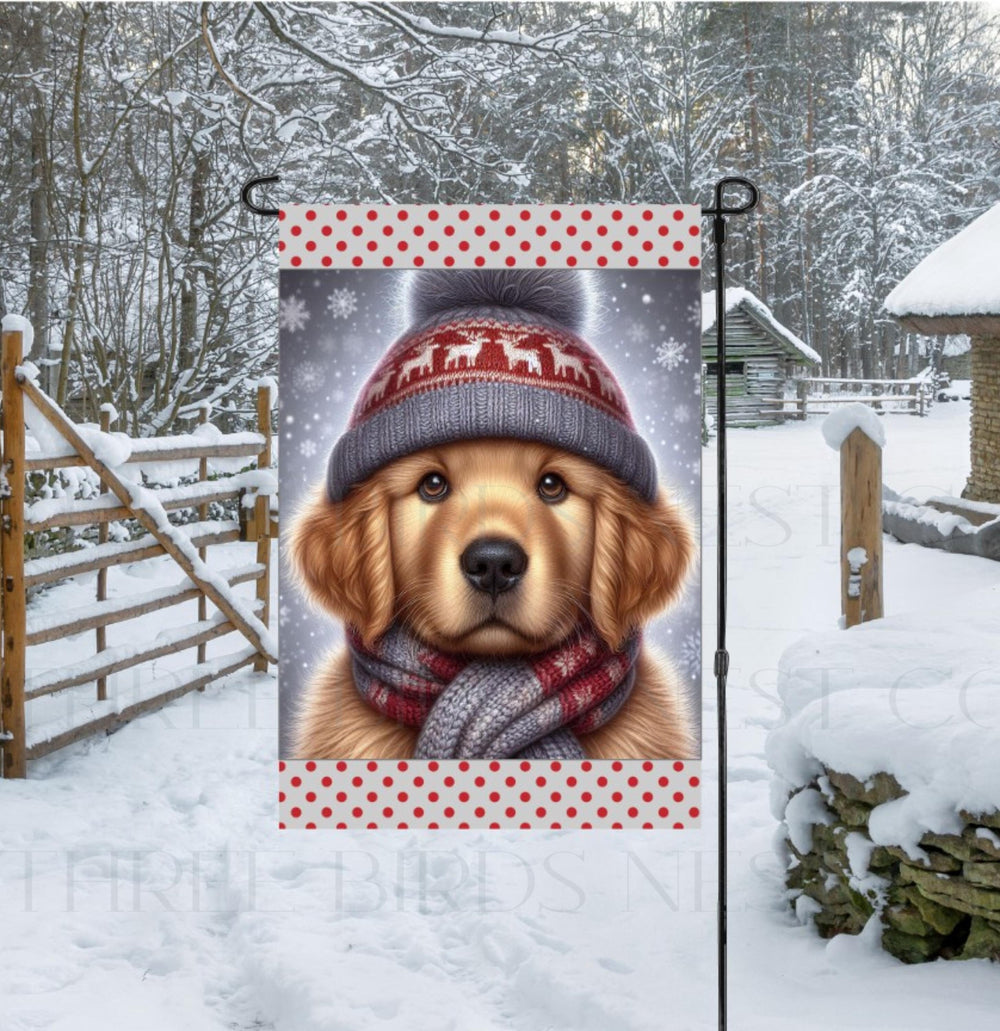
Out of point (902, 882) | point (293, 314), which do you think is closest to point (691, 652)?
point (293, 314)

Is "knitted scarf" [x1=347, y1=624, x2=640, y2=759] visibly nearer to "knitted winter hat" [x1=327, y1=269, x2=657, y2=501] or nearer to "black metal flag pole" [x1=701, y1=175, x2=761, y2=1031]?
"black metal flag pole" [x1=701, y1=175, x2=761, y2=1031]

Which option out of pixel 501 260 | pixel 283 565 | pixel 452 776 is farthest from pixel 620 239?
pixel 452 776

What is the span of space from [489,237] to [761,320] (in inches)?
408

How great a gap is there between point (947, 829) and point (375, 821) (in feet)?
5.25

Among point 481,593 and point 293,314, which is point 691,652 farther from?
point 293,314

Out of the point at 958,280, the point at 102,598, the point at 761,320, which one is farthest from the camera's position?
the point at 761,320

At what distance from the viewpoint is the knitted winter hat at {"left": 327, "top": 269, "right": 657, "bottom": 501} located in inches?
101

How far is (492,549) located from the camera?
254 cm

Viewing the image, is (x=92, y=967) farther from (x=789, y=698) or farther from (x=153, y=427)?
(x=153, y=427)

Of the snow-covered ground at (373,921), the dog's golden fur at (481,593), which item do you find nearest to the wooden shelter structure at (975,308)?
the snow-covered ground at (373,921)

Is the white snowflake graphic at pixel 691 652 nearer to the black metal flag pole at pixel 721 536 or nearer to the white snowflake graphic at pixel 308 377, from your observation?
the black metal flag pole at pixel 721 536

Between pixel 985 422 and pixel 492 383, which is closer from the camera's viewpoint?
pixel 492 383

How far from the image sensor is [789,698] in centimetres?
399

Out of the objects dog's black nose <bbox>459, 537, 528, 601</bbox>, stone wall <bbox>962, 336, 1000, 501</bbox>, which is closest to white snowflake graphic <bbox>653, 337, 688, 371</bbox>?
dog's black nose <bbox>459, 537, 528, 601</bbox>
